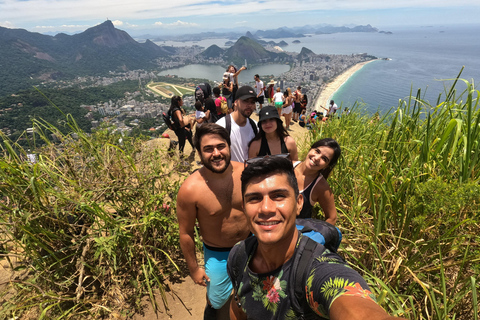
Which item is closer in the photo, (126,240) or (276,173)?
(276,173)

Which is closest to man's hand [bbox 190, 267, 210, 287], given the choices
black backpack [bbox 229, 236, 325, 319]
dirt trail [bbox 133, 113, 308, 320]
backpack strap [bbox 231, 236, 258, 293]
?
dirt trail [bbox 133, 113, 308, 320]

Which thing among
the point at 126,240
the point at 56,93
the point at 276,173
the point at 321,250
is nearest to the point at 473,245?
the point at 321,250

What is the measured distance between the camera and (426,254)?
6.81 ft

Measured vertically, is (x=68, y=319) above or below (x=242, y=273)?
below

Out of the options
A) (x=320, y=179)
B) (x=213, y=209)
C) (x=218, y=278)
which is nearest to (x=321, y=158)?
(x=320, y=179)

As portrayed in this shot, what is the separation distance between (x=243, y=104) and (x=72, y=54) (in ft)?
578

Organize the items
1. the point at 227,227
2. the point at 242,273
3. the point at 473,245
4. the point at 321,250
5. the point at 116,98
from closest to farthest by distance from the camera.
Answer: the point at 321,250 < the point at 242,273 < the point at 473,245 < the point at 227,227 < the point at 116,98

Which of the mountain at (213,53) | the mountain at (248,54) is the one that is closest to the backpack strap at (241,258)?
the mountain at (248,54)

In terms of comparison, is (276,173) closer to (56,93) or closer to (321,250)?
(321,250)

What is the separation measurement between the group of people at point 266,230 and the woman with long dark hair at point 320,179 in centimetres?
1

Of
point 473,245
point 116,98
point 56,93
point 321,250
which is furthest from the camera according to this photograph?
point 116,98

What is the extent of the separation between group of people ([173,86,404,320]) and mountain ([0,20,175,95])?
82.9 metres

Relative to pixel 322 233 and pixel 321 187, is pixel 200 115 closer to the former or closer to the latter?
pixel 321 187

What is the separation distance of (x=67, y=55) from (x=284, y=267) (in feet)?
584
